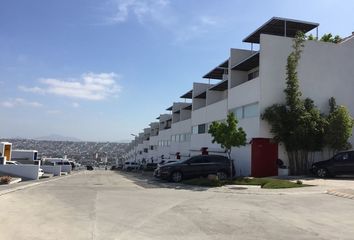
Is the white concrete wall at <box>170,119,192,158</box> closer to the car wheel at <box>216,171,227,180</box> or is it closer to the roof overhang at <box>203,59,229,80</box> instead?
the roof overhang at <box>203,59,229,80</box>

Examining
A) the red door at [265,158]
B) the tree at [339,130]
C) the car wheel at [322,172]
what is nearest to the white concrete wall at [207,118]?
the red door at [265,158]

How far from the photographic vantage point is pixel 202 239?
10422 mm

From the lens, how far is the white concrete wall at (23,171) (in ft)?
130

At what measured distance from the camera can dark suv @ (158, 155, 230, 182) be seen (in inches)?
1179

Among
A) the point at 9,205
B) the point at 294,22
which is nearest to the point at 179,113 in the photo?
the point at 294,22

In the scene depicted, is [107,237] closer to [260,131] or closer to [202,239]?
[202,239]

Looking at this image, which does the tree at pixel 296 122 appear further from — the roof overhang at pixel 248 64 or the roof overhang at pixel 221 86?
the roof overhang at pixel 221 86

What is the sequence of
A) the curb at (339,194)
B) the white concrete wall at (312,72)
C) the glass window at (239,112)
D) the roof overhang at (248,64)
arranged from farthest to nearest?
the glass window at (239,112)
the roof overhang at (248,64)
the white concrete wall at (312,72)
the curb at (339,194)

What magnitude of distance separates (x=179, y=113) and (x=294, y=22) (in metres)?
42.9

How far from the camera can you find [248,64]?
39.3 m

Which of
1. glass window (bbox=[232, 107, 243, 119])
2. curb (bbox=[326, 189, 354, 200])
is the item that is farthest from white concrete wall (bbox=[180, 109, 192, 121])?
curb (bbox=[326, 189, 354, 200])

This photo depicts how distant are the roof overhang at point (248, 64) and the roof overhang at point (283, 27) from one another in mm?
2378

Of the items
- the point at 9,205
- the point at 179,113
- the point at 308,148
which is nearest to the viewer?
the point at 9,205

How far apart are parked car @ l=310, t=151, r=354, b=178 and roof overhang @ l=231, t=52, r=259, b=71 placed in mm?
10299
